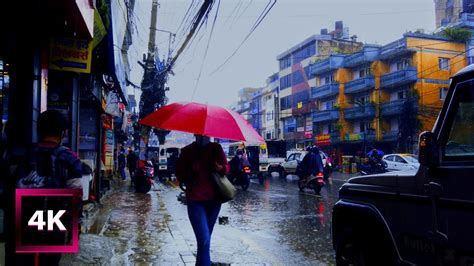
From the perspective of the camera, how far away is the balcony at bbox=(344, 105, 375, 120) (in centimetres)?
4197

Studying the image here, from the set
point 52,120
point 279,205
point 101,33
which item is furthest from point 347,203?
point 279,205

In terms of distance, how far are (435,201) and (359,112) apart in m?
41.8

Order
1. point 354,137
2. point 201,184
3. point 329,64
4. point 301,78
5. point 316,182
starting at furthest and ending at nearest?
point 301,78
point 329,64
point 354,137
point 316,182
point 201,184

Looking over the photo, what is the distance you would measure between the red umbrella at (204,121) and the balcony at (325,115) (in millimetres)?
43704

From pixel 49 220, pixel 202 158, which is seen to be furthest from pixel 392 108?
pixel 49 220

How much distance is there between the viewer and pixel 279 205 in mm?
12625

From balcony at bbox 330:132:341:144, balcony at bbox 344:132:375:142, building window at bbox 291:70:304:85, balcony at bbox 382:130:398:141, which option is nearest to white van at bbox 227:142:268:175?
balcony at bbox 382:130:398:141

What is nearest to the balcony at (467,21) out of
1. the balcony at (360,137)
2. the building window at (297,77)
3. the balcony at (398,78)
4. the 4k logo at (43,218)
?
the balcony at (398,78)

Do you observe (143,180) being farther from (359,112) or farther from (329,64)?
(329,64)

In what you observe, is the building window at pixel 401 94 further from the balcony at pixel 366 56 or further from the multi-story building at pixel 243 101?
the multi-story building at pixel 243 101

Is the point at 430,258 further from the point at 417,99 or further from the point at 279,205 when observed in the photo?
the point at 417,99

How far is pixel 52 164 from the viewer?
9.64ft

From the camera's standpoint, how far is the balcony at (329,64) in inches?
1841

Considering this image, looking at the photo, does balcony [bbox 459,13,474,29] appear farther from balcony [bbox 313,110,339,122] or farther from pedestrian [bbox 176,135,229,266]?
pedestrian [bbox 176,135,229,266]
